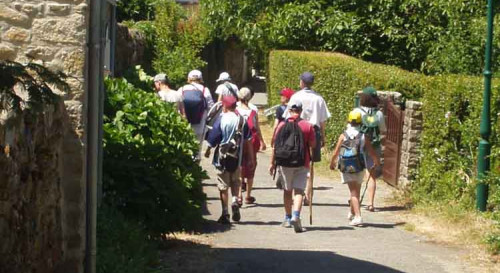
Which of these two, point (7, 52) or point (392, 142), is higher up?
point (7, 52)

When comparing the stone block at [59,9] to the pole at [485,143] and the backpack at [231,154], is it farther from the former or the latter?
the pole at [485,143]

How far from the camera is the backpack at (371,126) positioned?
40.2 feet

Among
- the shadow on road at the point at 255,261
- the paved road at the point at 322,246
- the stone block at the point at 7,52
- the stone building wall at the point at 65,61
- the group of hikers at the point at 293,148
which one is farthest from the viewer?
the group of hikers at the point at 293,148

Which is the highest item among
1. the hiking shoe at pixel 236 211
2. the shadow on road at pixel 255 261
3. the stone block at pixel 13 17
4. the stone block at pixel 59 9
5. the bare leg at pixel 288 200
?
the stone block at pixel 59 9

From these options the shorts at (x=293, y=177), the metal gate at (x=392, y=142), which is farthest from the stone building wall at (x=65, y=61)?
the metal gate at (x=392, y=142)

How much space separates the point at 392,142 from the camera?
48.7 ft

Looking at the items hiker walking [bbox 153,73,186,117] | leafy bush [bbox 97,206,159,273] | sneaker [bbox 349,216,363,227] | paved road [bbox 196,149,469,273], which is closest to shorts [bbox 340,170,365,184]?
sneaker [bbox 349,216,363,227]

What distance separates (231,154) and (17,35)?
4220mm

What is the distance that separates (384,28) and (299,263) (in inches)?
539

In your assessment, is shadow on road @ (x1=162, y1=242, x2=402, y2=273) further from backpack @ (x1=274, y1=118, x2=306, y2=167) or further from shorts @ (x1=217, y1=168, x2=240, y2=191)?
shorts @ (x1=217, y1=168, x2=240, y2=191)

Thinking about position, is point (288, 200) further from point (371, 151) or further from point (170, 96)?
point (170, 96)

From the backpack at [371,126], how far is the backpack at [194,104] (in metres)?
2.45

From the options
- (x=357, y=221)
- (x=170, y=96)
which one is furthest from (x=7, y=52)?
(x=170, y=96)

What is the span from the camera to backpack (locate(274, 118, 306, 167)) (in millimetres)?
11000
